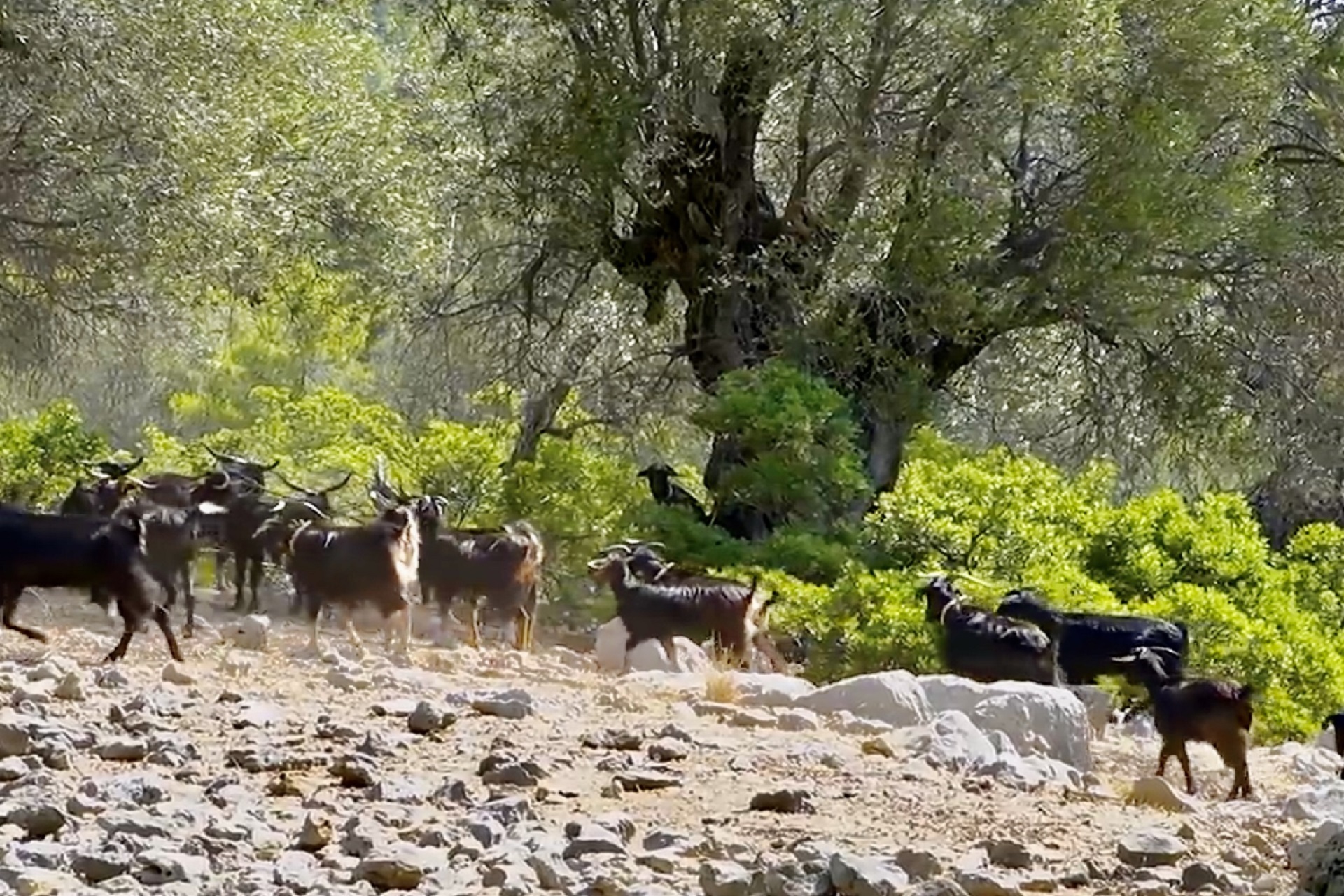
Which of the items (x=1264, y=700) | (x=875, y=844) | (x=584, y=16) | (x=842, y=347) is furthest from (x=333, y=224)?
(x=875, y=844)

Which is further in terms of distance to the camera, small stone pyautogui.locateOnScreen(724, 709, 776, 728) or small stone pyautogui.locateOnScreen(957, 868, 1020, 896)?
small stone pyautogui.locateOnScreen(724, 709, 776, 728)

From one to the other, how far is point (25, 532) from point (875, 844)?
576 centimetres

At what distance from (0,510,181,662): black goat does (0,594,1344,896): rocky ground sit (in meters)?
0.57

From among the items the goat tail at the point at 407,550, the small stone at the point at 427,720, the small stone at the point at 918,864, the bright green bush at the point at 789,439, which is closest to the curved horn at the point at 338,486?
the goat tail at the point at 407,550

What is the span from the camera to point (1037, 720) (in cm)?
973

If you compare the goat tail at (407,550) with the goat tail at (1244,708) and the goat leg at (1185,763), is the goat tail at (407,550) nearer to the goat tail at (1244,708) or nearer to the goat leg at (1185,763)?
the goat leg at (1185,763)

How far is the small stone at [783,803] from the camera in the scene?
719 centimetres

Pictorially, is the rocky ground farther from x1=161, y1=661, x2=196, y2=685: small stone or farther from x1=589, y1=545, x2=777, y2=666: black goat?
x1=589, y1=545, x2=777, y2=666: black goat

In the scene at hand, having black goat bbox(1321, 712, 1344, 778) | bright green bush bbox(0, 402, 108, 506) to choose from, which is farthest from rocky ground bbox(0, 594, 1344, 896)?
bright green bush bbox(0, 402, 108, 506)

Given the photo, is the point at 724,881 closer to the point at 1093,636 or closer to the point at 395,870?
the point at 395,870

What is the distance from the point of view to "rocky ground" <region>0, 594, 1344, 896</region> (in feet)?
20.4

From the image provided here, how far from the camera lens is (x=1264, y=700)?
1439 cm

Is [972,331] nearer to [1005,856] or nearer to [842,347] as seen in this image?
[842,347]

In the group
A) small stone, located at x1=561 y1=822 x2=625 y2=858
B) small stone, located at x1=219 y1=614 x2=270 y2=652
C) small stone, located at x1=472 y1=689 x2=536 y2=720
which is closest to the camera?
small stone, located at x1=561 y1=822 x2=625 y2=858
